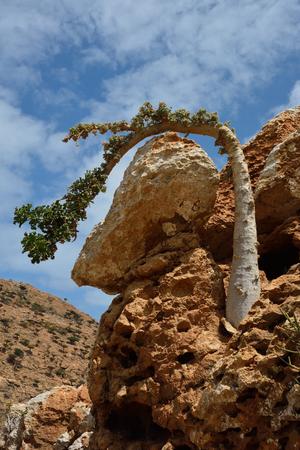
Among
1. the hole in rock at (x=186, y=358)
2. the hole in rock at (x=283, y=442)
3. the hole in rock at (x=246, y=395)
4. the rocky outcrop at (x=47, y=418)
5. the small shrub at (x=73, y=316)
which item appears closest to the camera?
the hole in rock at (x=283, y=442)

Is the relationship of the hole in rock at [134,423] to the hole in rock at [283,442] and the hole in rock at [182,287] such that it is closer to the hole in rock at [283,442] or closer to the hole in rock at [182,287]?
the hole in rock at [182,287]

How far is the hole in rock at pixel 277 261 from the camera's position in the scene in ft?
30.3

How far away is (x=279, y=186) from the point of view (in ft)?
29.9

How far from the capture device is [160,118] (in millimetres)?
10016

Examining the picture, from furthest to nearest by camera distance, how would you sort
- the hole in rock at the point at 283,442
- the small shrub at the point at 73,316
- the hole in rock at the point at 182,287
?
the small shrub at the point at 73,316, the hole in rock at the point at 182,287, the hole in rock at the point at 283,442

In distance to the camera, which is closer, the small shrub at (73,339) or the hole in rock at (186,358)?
the hole in rock at (186,358)

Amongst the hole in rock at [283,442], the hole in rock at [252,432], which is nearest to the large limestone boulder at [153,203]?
the hole in rock at [252,432]

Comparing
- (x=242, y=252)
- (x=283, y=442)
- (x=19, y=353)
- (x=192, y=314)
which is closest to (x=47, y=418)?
(x=192, y=314)

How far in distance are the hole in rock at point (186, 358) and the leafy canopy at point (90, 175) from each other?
9.09ft

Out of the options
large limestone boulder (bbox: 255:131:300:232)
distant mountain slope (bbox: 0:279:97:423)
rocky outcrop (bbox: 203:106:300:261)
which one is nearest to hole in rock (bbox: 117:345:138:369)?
rocky outcrop (bbox: 203:106:300:261)

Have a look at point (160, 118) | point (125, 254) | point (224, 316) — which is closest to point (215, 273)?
point (224, 316)

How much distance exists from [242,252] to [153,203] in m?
1.51

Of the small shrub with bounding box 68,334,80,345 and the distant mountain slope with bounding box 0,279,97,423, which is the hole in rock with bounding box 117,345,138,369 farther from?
the small shrub with bounding box 68,334,80,345

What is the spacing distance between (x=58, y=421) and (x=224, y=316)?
5688 mm
